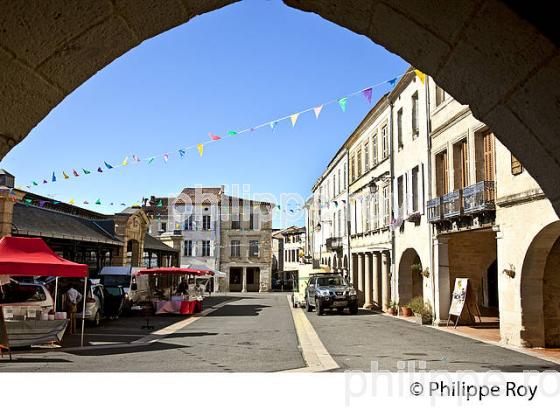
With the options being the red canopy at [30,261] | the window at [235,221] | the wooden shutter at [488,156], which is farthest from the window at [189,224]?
the red canopy at [30,261]

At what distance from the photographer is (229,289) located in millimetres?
60031

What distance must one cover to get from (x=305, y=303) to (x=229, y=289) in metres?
32.3

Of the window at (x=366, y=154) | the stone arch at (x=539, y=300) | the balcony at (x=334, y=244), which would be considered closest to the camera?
the stone arch at (x=539, y=300)

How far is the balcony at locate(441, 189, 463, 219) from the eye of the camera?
1695 cm

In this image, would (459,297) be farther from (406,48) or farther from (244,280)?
(244,280)

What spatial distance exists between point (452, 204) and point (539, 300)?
16.0 ft

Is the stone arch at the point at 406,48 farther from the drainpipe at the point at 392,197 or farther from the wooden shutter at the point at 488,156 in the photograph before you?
the drainpipe at the point at 392,197

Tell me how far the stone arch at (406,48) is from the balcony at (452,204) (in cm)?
1471

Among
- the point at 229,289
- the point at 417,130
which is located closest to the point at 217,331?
the point at 417,130

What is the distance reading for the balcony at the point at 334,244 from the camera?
3694 centimetres

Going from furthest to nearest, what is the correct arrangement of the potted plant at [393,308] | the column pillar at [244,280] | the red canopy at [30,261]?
the column pillar at [244,280] → the potted plant at [393,308] → the red canopy at [30,261]

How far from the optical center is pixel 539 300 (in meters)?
13.4

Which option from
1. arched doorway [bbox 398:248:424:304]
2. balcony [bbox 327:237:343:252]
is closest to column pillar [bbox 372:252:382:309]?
arched doorway [bbox 398:248:424:304]

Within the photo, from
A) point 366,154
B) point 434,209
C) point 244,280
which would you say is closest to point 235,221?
point 244,280
